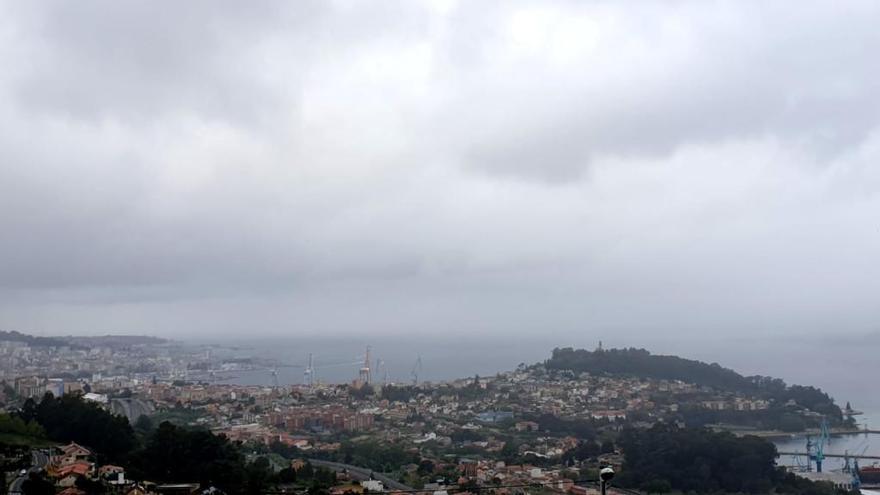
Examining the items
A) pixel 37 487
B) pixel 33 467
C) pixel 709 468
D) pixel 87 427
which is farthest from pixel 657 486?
pixel 37 487

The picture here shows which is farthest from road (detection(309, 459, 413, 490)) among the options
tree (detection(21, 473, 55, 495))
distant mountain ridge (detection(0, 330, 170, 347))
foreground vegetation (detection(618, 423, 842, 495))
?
distant mountain ridge (detection(0, 330, 170, 347))

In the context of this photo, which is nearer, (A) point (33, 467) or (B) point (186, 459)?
(A) point (33, 467)

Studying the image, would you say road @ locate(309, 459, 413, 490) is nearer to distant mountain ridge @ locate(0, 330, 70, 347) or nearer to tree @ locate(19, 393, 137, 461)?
tree @ locate(19, 393, 137, 461)

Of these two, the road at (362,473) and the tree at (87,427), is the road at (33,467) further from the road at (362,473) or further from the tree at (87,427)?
the road at (362,473)

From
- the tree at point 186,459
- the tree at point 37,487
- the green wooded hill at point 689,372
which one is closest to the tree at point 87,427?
the tree at point 186,459

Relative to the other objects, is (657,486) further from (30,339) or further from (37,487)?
(30,339)

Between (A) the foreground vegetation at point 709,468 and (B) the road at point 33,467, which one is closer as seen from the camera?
(B) the road at point 33,467
